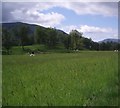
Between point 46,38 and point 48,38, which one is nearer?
point 48,38

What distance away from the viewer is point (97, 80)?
1235 cm

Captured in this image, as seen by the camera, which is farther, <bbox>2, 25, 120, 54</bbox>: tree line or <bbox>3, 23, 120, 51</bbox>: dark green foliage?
<bbox>3, 23, 120, 51</bbox>: dark green foliage

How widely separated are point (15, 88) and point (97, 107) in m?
3.34

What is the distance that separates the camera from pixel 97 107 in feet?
25.5

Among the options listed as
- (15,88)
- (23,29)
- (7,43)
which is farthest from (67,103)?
(23,29)

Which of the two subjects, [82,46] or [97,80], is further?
[82,46]

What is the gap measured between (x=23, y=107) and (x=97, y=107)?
1907 millimetres

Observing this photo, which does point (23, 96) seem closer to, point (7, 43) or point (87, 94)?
point (87, 94)

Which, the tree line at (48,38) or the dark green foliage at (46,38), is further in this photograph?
the dark green foliage at (46,38)

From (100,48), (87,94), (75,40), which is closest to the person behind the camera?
(87,94)

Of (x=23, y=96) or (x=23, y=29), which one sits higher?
(x=23, y=29)

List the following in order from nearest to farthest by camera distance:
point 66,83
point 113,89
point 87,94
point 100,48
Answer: point 87,94
point 113,89
point 66,83
point 100,48

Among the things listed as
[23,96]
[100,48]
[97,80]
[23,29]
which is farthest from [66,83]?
[100,48]

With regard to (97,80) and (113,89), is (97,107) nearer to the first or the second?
(113,89)
